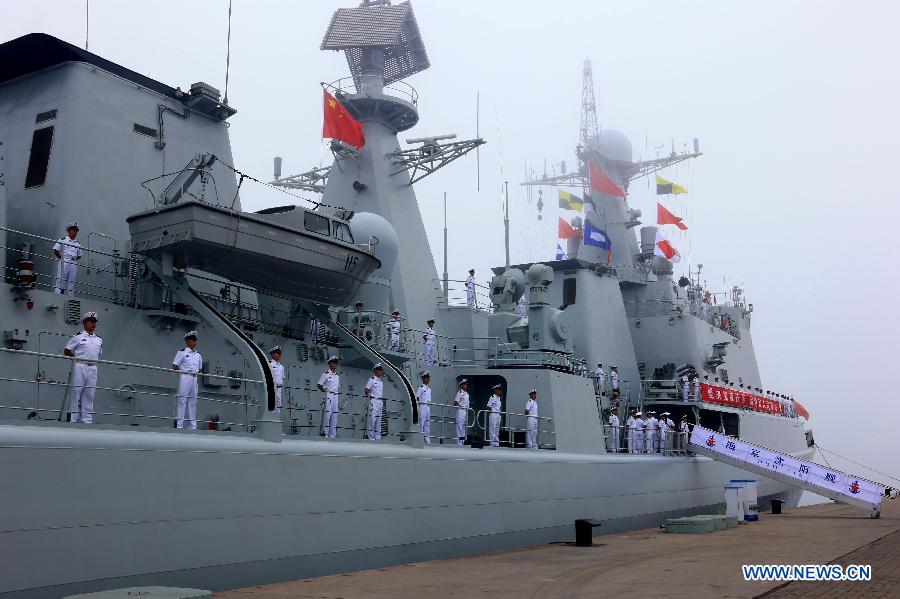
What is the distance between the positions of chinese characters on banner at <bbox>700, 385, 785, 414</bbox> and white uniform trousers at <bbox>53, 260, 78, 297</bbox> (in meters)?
15.7

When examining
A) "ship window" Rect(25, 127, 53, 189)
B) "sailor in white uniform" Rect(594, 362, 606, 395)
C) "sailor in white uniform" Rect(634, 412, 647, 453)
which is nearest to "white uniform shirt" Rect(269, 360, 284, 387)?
"ship window" Rect(25, 127, 53, 189)

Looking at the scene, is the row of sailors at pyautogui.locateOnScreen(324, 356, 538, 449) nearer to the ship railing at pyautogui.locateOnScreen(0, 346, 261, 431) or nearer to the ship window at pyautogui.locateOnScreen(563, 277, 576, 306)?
the ship railing at pyautogui.locateOnScreen(0, 346, 261, 431)

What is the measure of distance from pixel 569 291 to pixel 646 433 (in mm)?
3706

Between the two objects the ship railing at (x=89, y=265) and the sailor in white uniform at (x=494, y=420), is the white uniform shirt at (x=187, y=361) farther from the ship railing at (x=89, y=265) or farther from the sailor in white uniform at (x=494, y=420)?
the sailor in white uniform at (x=494, y=420)

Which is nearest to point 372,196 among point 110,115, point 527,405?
point 527,405

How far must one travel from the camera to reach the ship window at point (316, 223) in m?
10.7

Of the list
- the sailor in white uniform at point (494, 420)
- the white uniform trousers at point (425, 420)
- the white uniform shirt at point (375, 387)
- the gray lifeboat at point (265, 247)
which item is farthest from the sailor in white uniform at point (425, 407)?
the gray lifeboat at point (265, 247)

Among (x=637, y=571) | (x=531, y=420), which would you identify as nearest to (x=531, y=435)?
(x=531, y=420)

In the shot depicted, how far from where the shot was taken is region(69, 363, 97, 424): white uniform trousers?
303 inches

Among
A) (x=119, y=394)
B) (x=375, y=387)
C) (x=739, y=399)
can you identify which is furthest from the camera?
(x=739, y=399)

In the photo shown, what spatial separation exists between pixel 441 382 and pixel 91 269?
6303 mm

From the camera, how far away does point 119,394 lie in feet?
29.4

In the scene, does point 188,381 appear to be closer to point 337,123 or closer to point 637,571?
point 637,571

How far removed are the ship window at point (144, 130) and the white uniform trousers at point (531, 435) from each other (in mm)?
7087
